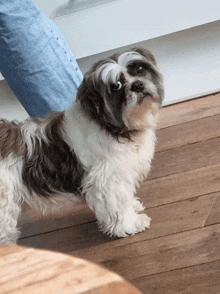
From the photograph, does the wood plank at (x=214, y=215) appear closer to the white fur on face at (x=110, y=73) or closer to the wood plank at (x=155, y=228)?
the wood plank at (x=155, y=228)

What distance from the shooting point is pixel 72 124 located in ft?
4.74

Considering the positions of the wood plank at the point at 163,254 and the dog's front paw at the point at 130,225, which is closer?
the wood plank at the point at 163,254

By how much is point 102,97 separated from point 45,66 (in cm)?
77

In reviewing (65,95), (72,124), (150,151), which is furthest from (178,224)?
(65,95)

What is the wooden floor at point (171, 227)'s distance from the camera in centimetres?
131

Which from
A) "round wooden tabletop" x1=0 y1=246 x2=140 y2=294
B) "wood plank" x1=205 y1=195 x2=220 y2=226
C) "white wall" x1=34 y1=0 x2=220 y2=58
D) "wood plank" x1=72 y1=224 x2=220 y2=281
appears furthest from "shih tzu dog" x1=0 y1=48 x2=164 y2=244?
"round wooden tabletop" x1=0 y1=246 x2=140 y2=294

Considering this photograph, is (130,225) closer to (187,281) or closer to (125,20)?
(187,281)

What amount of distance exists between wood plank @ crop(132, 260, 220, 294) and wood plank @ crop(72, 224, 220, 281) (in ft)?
0.09

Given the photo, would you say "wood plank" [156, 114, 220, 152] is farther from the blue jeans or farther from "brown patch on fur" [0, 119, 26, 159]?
"brown patch on fur" [0, 119, 26, 159]

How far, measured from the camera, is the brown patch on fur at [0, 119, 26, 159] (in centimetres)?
146

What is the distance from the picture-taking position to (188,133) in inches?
84.1

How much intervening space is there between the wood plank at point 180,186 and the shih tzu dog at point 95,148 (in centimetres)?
18

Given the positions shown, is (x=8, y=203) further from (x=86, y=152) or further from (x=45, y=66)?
(x=45, y=66)

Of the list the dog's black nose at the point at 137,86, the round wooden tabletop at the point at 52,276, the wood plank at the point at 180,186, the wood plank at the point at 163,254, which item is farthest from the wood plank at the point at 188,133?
the round wooden tabletop at the point at 52,276
